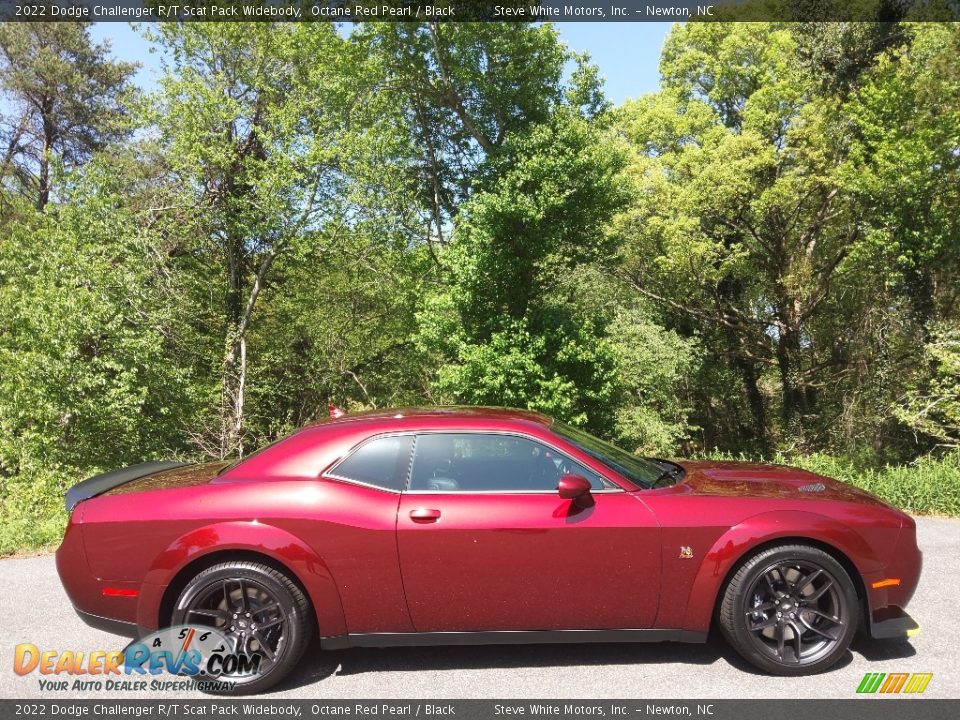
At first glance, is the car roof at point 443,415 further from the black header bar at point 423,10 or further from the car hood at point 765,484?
the black header bar at point 423,10

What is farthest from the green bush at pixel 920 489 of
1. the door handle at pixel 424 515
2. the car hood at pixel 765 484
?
the door handle at pixel 424 515

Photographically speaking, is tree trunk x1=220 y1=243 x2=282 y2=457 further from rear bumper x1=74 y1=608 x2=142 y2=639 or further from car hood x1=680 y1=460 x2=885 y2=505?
car hood x1=680 y1=460 x2=885 y2=505

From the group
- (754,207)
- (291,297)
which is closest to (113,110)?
(291,297)

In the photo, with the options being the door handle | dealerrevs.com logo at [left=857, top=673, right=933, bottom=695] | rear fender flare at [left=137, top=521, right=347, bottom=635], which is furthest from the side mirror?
dealerrevs.com logo at [left=857, top=673, right=933, bottom=695]

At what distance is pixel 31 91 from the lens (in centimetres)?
2567

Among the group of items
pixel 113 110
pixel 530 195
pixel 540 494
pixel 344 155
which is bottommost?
pixel 540 494

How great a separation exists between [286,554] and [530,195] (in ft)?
39.2

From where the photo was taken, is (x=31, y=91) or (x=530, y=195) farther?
(x=31, y=91)

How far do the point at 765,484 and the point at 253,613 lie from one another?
2932 millimetres

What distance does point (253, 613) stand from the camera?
3438 millimetres

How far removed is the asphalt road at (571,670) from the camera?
3.24m

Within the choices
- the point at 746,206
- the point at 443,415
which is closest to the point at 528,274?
the point at 746,206

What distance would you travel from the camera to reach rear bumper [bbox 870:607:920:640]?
132 inches

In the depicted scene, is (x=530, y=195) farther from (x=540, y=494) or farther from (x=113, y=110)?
(x=113, y=110)
